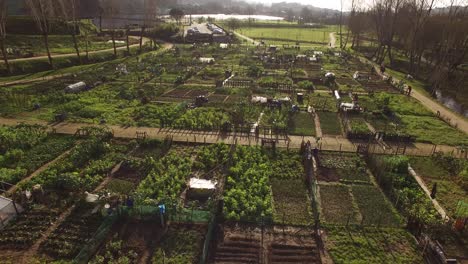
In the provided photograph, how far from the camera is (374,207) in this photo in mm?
16953

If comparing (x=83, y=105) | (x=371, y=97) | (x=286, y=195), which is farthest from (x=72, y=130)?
(x=371, y=97)

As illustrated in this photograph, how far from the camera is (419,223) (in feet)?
50.2

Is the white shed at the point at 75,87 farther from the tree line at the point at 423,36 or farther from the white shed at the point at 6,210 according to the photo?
the tree line at the point at 423,36

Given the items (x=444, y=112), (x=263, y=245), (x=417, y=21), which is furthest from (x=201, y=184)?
(x=417, y=21)

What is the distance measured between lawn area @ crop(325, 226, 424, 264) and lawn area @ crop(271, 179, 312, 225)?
147cm

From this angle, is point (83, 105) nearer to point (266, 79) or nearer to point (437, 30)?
point (266, 79)

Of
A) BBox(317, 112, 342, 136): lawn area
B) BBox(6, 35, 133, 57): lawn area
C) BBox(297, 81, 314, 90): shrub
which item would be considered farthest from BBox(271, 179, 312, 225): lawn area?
BBox(6, 35, 133, 57): lawn area

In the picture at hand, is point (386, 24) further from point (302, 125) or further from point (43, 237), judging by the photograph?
point (43, 237)

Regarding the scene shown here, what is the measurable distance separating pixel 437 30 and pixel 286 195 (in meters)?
56.8

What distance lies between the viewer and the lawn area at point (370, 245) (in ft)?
44.8

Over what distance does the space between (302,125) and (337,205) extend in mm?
11214

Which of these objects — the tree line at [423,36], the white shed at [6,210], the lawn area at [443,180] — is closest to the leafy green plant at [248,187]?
the lawn area at [443,180]

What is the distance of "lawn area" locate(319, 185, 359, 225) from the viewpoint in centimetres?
1605

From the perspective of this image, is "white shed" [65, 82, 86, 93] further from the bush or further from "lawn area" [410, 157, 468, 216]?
"lawn area" [410, 157, 468, 216]
